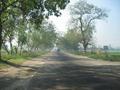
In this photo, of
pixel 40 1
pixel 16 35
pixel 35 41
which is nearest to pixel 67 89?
pixel 40 1

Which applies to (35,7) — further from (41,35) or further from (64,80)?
(41,35)

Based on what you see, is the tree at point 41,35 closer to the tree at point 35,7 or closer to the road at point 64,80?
the tree at point 35,7

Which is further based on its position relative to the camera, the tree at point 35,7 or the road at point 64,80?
the tree at point 35,7

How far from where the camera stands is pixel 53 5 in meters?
39.4

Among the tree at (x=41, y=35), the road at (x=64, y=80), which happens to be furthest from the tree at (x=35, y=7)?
the tree at (x=41, y=35)

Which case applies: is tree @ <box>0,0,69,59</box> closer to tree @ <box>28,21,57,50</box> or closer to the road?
the road

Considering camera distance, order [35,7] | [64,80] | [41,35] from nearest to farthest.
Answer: [64,80] < [35,7] < [41,35]

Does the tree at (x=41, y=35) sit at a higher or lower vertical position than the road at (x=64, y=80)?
higher

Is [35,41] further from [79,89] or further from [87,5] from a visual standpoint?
[79,89]

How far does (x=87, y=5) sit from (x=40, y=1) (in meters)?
54.7

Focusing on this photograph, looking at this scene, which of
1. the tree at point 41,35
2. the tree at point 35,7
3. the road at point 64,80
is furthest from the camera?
the tree at point 41,35

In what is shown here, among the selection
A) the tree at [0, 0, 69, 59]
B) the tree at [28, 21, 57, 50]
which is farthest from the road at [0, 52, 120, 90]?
the tree at [28, 21, 57, 50]

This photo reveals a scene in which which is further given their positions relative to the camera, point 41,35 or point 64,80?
point 41,35

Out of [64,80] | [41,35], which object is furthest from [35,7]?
[41,35]
